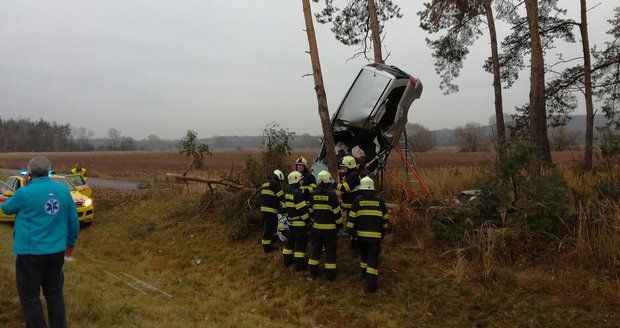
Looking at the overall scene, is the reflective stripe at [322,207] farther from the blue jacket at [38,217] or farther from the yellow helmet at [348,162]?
the blue jacket at [38,217]

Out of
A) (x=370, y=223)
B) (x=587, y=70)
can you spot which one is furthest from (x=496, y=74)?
(x=370, y=223)

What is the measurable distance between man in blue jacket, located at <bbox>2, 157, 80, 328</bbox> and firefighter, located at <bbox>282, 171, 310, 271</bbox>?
12.5ft

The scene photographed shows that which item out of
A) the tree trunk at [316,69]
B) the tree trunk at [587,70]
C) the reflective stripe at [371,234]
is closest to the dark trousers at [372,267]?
the reflective stripe at [371,234]

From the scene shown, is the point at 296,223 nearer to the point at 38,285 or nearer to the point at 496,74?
the point at 38,285

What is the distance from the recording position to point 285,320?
575 cm

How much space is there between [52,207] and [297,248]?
412 cm

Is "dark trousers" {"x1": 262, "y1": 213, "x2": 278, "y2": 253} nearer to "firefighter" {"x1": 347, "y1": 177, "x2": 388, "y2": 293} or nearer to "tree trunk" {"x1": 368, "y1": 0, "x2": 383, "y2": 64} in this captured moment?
"firefighter" {"x1": 347, "y1": 177, "x2": 388, "y2": 293}

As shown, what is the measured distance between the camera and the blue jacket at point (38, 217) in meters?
3.88

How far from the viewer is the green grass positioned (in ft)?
16.1

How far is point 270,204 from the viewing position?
807 cm

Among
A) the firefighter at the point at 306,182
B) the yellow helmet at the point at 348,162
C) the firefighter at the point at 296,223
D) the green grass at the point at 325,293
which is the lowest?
the green grass at the point at 325,293

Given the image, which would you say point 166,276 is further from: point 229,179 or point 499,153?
point 499,153

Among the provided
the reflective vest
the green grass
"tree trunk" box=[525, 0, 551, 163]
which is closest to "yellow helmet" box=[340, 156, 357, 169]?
the reflective vest

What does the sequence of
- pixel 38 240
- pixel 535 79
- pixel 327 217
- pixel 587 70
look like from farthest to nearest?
pixel 587 70 < pixel 535 79 < pixel 327 217 < pixel 38 240
